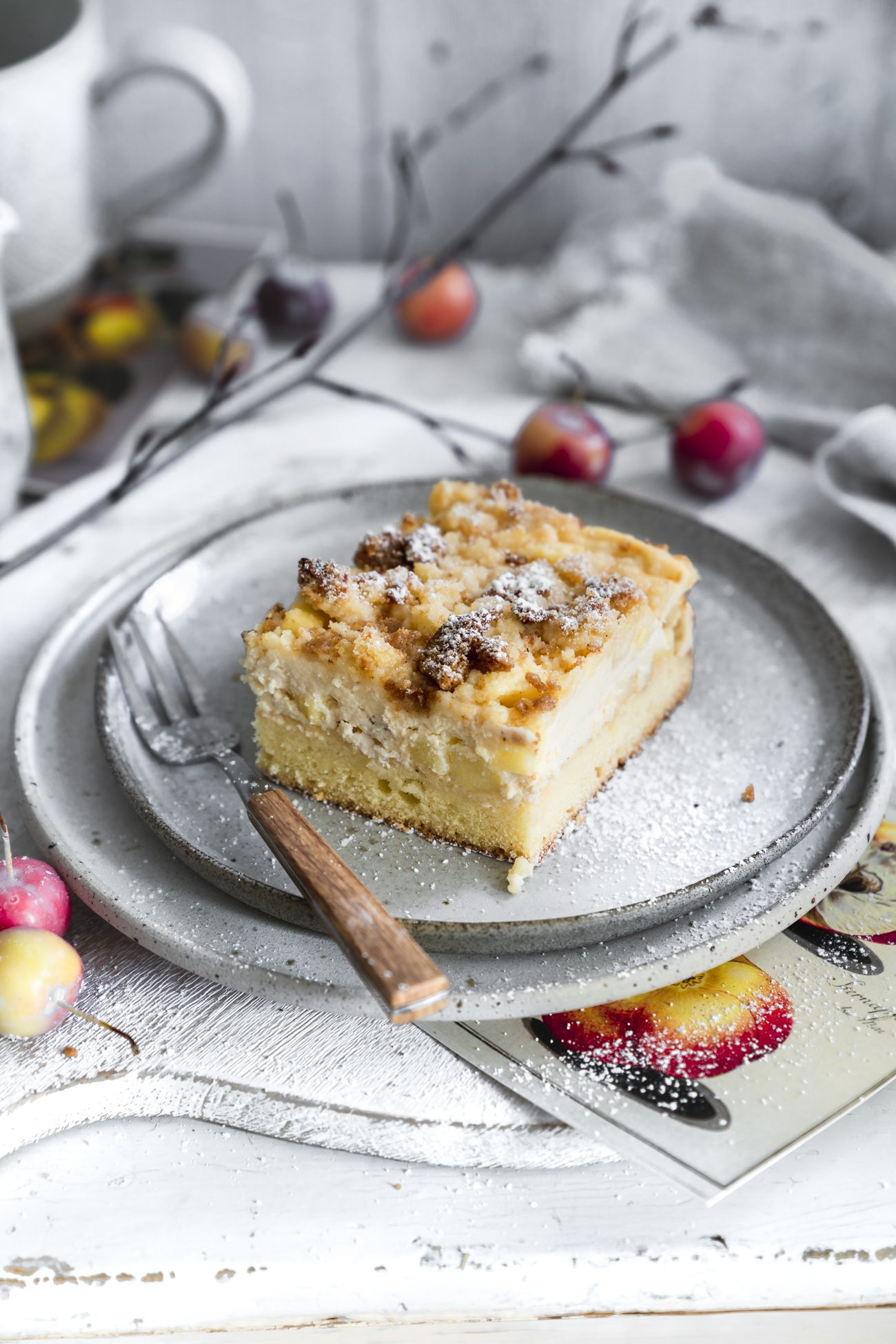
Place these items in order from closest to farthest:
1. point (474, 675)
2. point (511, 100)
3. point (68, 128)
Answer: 1. point (474, 675)
2. point (68, 128)
3. point (511, 100)

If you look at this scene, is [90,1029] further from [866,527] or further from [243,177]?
[243,177]

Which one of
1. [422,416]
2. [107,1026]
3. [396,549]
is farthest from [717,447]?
[107,1026]

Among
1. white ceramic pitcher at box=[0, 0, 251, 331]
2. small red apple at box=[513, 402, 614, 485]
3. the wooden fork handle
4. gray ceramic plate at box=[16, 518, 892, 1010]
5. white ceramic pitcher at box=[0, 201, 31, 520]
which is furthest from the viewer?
white ceramic pitcher at box=[0, 0, 251, 331]

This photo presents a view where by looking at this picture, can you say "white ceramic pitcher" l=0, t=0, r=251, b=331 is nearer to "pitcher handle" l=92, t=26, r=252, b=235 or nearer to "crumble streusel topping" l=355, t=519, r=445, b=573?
"pitcher handle" l=92, t=26, r=252, b=235

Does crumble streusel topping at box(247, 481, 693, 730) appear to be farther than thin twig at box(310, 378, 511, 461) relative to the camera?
No

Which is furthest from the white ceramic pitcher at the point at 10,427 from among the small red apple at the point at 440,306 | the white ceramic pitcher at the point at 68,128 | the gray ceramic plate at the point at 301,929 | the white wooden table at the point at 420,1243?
the white wooden table at the point at 420,1243

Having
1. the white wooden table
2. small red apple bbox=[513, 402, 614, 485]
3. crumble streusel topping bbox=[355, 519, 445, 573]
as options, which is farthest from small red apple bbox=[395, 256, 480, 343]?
the white wooden table

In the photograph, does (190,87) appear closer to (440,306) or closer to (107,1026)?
(440,306)
